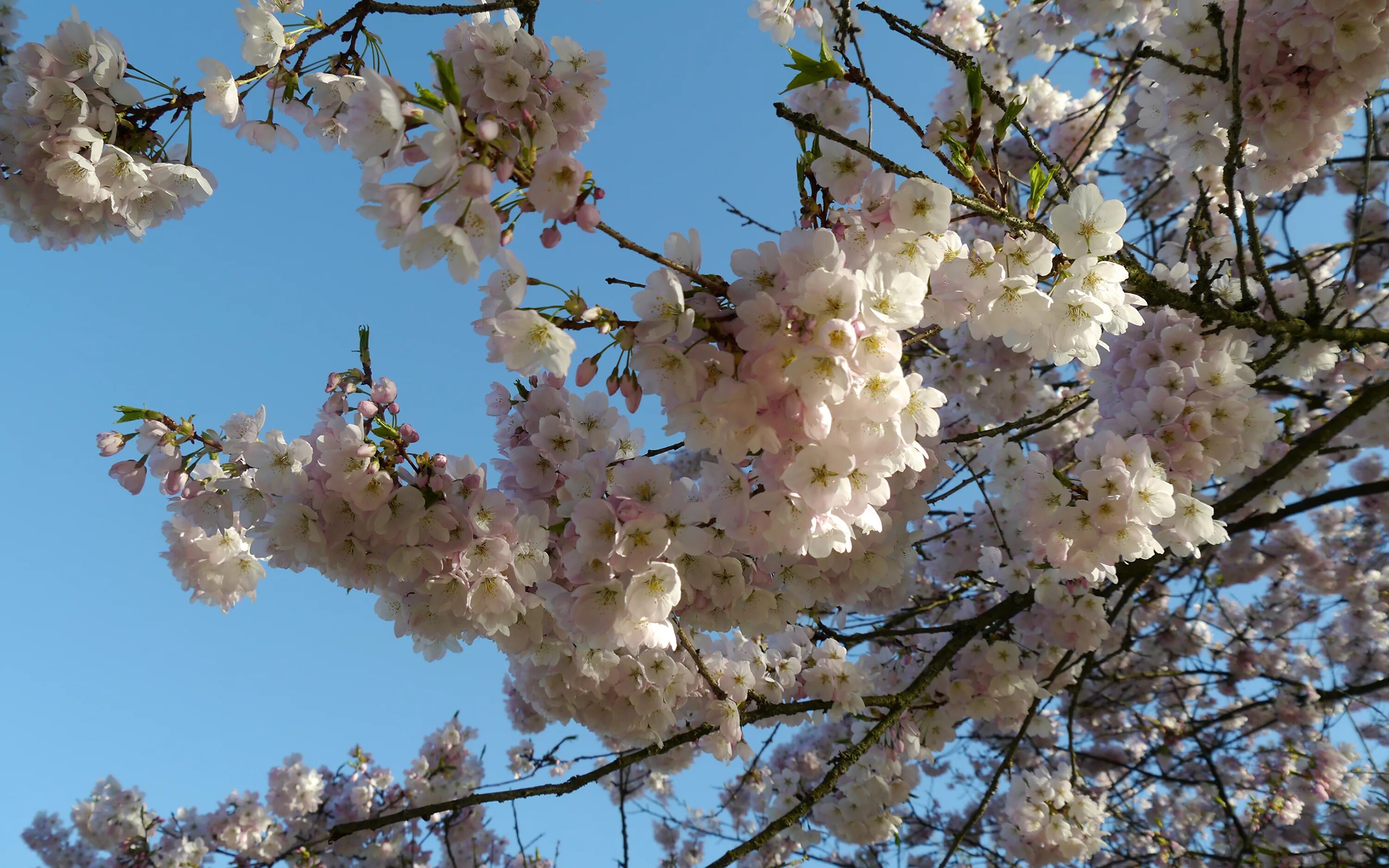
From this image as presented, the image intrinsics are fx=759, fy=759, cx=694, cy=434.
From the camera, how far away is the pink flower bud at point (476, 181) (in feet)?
4.12

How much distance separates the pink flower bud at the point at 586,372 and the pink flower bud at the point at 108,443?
1656mm

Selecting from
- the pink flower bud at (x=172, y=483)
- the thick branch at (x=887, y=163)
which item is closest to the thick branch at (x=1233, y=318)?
the thick branch at (x=887, y=163)

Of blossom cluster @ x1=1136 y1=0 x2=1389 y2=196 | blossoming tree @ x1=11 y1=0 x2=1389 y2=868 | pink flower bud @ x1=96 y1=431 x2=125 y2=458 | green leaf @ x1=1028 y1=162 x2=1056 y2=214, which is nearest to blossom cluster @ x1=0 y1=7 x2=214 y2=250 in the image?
blossoming tree @ x1=11 y1=0 x2=1389 y2=868

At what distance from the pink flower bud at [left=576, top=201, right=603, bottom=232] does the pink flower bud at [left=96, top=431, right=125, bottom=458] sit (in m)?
1.80

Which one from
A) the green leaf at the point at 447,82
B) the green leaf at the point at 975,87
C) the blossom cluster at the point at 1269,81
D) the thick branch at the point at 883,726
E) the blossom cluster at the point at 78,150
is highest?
the blossom cluster at the point at 78,150

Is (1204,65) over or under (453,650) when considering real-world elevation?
over

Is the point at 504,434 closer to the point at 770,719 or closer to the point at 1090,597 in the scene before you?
the point at 770,719

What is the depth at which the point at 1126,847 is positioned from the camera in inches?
295

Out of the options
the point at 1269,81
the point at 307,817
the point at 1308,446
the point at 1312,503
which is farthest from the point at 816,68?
the point at 307,817

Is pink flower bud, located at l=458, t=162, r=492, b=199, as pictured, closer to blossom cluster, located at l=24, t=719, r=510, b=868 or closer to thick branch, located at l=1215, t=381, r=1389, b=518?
thick branch, located at l=1215, t=381, r=1389, b=518

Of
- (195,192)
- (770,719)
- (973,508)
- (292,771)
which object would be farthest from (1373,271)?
(292,771)

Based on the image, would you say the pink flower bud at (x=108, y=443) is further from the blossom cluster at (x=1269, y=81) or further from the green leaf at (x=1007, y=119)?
the blossom cluster at (x=1269, y=81)

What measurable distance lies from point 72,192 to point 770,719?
327cm

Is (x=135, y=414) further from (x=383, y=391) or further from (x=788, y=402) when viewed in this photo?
(x=788, y=402)
